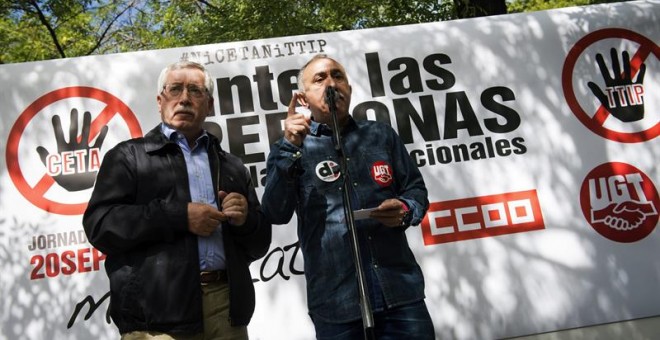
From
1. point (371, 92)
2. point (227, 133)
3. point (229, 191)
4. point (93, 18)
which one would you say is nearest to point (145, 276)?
point (229, 191)

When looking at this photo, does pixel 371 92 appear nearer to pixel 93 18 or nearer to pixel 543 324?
pixel 543 324

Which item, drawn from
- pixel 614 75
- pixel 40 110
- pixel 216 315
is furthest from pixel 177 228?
pixel 614 75

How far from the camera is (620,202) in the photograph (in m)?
3.89

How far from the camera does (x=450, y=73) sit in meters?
3.96

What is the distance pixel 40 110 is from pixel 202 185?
6.35 feet

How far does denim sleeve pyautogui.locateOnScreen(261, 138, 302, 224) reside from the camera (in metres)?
2.33

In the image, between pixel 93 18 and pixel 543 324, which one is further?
pixel 93 18

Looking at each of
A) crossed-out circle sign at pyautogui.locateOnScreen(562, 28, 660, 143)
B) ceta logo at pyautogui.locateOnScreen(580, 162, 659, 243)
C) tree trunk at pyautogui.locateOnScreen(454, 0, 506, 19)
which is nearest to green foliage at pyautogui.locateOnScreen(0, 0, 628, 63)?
tree trunk at pyautogui.locateOnScreen(454, 0, 506, 19)

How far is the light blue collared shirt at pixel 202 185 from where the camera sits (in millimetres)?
2145

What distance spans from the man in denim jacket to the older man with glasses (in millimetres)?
195

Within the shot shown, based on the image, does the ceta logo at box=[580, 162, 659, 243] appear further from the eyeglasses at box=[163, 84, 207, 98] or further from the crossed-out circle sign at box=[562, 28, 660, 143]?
the eyeglasses at box=[163, 84, 207, 98]

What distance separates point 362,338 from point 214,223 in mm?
687

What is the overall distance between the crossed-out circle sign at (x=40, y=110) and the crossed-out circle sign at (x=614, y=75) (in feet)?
8.77

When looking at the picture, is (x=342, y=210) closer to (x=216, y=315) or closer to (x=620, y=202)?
(x=216, y=315)
